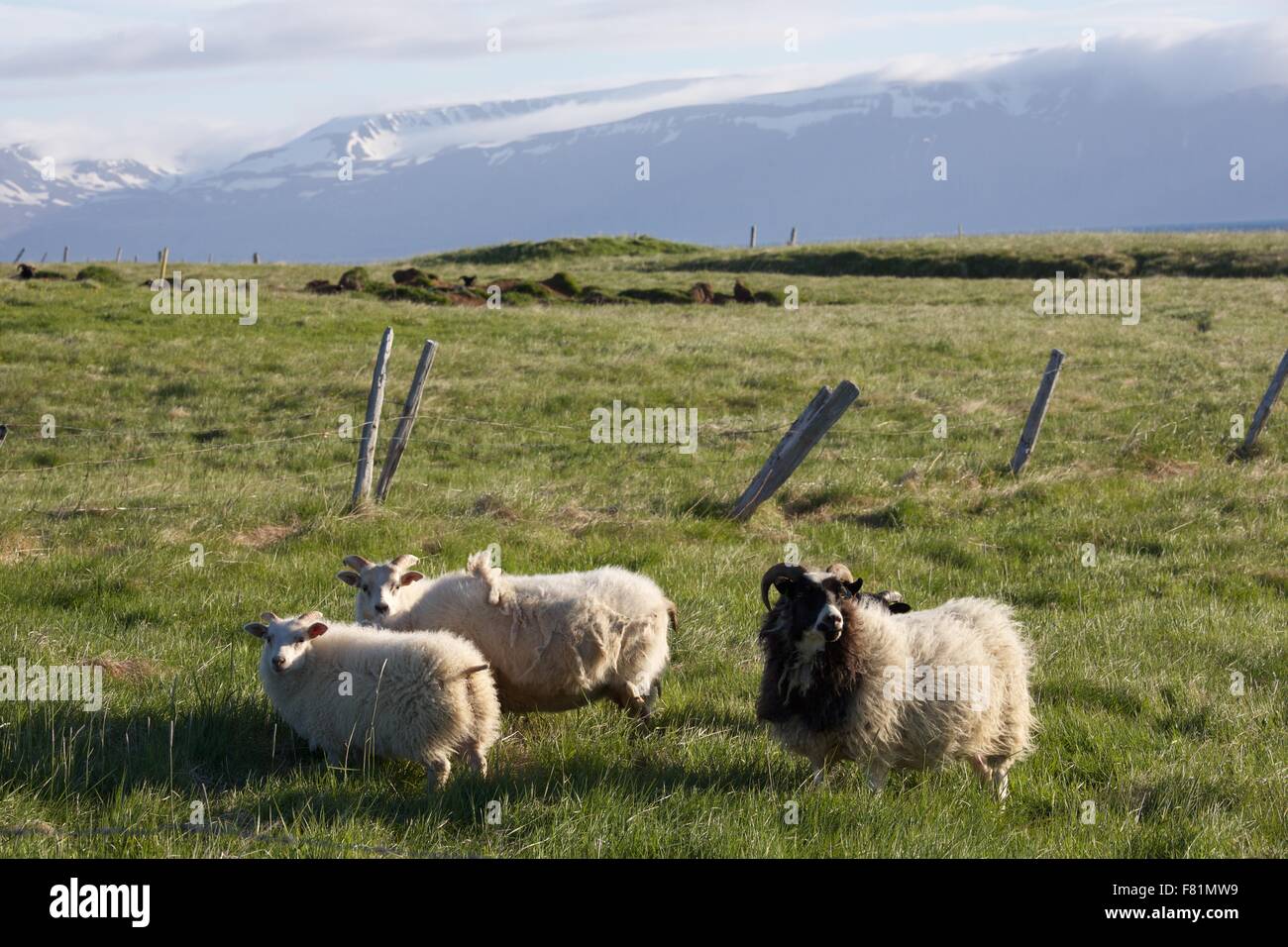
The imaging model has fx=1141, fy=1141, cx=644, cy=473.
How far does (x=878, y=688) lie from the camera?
6.54 meters

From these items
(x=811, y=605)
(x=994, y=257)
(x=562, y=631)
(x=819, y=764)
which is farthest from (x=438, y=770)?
(x=994, y=257)

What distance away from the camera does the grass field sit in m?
5.65

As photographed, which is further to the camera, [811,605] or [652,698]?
[652,698]

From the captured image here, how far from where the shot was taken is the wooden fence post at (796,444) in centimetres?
1305

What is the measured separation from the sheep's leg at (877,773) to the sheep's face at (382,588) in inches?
139

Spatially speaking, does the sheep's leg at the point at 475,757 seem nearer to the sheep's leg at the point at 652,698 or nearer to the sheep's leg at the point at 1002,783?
the sheep's leg at the point at 652,698
